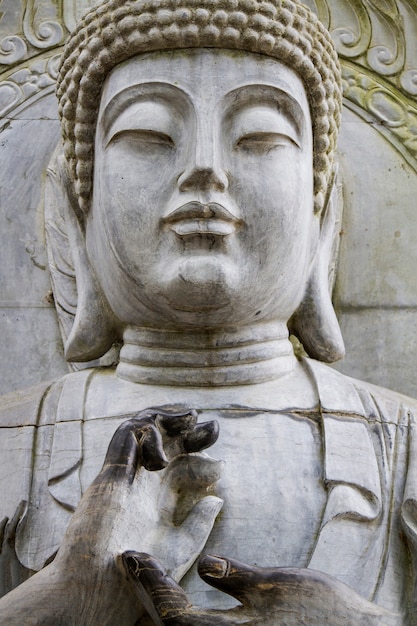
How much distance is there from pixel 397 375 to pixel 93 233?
139 centimetres

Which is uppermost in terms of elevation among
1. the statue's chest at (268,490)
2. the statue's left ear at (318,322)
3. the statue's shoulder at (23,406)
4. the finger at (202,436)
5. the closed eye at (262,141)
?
the closed eye at (262,141)

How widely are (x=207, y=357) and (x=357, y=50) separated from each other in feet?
5.98

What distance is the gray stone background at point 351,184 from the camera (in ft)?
18.9

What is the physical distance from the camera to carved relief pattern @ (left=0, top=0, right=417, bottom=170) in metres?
6.00

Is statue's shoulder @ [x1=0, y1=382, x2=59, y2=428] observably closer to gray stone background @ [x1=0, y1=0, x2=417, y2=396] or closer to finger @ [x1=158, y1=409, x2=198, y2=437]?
gray stone background @ [x1=0, y1=0, x2=417, y2=396]

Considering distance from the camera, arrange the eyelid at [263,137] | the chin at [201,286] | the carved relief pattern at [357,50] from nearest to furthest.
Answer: the chin at [201,286] → the eyelid at [263,137] → the carved relief pattern at [357,50]

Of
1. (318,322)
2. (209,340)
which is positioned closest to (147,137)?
(209,340)

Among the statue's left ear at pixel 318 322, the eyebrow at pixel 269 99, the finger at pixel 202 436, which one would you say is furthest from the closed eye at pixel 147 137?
the finger at pixel 202 436

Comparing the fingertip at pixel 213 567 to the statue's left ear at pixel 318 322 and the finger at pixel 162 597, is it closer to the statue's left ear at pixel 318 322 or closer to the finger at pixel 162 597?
the finger at pixel 162 597

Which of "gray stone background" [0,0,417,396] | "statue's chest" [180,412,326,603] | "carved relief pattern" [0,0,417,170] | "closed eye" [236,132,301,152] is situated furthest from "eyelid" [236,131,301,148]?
"carved relief pattern" [0,0,417,170]

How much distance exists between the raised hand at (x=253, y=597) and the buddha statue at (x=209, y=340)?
0.19 meters

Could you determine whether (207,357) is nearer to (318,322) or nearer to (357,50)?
(318,322)

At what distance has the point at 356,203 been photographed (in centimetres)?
588

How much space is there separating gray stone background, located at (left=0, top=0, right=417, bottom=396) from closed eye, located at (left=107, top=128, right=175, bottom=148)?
3.52ft
